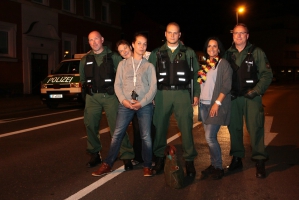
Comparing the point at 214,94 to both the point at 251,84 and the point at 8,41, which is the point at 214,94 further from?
the point at 8,41

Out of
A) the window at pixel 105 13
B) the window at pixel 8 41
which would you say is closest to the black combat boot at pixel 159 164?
the window at pixel 8 41

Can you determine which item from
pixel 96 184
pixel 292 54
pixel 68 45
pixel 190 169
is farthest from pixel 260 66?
pixel 292 54

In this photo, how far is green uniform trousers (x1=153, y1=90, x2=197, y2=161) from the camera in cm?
522

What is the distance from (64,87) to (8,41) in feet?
25.6

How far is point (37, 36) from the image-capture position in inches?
889

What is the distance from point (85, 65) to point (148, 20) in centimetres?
4200

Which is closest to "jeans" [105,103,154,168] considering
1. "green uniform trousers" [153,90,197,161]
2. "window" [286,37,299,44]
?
"green uniform trousers" [153,90,197,161]

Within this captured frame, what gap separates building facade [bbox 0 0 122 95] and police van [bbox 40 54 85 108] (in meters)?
5.90

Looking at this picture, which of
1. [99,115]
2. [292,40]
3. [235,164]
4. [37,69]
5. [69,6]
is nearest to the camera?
[235,164]

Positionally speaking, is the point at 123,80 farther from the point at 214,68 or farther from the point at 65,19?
the point at 65,19

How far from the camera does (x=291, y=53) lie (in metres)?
72.5

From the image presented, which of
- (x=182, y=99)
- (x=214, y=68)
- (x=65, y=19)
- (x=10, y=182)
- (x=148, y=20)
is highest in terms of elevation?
(x=148, y=20)

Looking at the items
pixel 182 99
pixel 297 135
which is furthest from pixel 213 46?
pixel 297 135

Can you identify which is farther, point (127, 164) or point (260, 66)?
point (127, 164)
